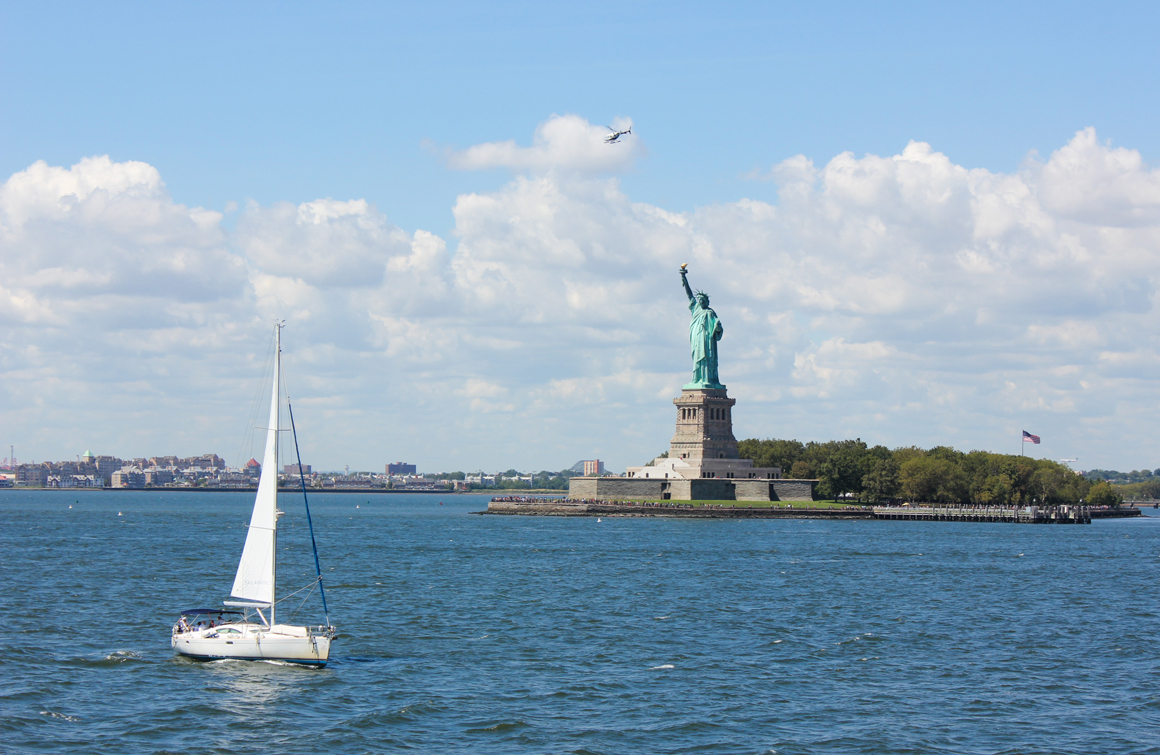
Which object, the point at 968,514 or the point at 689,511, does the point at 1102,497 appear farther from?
the point at 689,511

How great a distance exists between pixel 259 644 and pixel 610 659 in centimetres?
1190

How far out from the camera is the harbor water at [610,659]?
31781mm

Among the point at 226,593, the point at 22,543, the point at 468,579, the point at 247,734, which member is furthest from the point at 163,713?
the point at 22,543

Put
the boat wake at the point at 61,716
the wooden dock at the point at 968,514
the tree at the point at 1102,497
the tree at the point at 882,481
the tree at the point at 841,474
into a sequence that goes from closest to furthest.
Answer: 1. the boat wake at the point at 61,716
2. the wooden dock at the point at 968,514
3. the tree at the point at 882,481
4. the tree at the point at 841,474
5. the tree at the point at 1102,497

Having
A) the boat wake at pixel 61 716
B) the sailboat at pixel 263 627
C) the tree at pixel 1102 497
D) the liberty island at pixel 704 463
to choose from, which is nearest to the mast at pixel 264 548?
the sailboat at pixel 263 627

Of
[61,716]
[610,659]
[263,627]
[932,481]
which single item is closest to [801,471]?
[932,481]

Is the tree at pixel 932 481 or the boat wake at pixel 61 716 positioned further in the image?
the tree at pixel 932 481

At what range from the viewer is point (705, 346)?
147 m

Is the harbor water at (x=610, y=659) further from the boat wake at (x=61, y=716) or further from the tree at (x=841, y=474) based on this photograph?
the tree at (x=841, y=474)

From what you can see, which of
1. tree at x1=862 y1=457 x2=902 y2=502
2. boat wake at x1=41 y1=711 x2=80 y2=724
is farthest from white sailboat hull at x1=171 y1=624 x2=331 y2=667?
tree at x1=862 y1=457 x2=902 y2=502

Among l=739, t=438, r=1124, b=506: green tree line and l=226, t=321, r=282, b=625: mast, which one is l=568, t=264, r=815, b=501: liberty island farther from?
l=226, t=321, r=282, b=625: mast

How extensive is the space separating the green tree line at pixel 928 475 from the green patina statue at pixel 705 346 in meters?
22.7

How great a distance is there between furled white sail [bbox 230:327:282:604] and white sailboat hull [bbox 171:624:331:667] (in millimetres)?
1085

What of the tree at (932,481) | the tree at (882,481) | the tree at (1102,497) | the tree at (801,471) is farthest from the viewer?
the tree at (1102,497)
